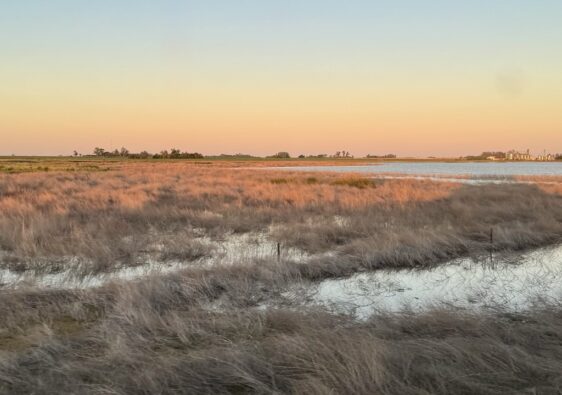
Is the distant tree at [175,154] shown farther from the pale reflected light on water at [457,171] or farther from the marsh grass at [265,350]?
the marsh grass at [265,350]

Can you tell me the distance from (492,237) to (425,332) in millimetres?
8012

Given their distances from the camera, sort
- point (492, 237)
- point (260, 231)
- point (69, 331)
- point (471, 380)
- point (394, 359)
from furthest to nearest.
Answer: point (260, 231)
point (492, 237)
point (69, 331)
point (394, 359)
point (471, 380)

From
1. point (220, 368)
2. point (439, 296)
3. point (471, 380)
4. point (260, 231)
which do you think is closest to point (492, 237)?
point (439, 296)

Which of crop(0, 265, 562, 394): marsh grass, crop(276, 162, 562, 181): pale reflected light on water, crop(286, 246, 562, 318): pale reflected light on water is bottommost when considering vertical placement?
crop(286, 246, 562, 318): pale reflected light on water

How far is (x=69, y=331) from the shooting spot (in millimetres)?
6078

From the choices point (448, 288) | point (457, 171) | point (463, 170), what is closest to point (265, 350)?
point (448, 288)

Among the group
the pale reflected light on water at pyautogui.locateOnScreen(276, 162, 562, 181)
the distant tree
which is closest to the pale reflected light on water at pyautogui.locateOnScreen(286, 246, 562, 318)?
the pale reflected light on water at pyautogui.locateOnScreen(276, 162, 562, 181)

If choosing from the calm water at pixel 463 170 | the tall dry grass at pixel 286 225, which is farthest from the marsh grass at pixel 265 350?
the calm water at pixel 463 170

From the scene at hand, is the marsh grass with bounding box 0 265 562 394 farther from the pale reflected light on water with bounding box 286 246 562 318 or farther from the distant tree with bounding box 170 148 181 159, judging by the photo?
the distant tree with bounding box 170 148 181 159

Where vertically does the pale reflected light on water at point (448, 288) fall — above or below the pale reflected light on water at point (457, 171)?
below

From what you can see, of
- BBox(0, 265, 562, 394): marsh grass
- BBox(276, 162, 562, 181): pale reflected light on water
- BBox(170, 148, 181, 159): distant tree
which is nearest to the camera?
BBox(0, 265, 562, 394): marsh grass

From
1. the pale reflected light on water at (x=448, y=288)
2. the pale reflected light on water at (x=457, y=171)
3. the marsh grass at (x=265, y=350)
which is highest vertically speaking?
the pale reflected light on water at (x=457, y=171)

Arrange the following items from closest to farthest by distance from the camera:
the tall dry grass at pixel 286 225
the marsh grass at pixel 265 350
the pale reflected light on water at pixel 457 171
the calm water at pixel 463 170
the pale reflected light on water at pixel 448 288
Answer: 1. the marsh grass at pixel 265 350
2. the pale reflected light on water at pixel 448 288
3. the tall dry grass at pixel 286 225
4. the pale reflected light on water at pixel 457 171
5. the calm water at pixel 463 170

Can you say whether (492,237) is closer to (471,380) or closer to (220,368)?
(471,380)
